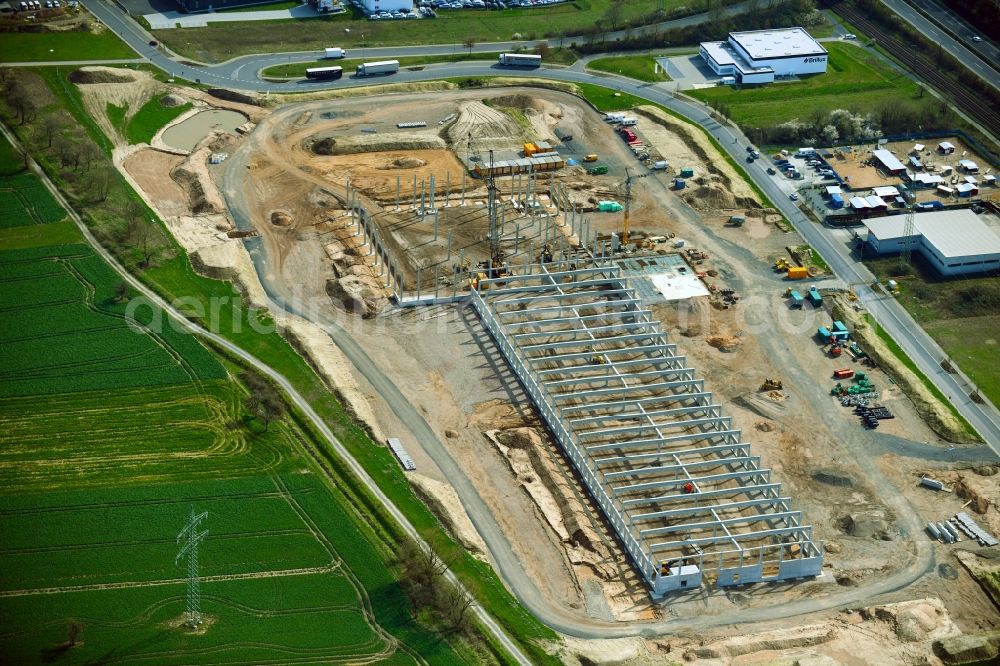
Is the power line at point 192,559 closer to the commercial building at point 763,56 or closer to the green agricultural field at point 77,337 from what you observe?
the green agricultural field at point 77,337

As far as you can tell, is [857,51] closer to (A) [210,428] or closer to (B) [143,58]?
(B) [143,58]

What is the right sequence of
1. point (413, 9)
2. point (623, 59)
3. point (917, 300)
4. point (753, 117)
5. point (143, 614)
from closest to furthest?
point (143, 614) → point (917, 300) → point (753, 117) → point (623, 59) → point (413, 9)

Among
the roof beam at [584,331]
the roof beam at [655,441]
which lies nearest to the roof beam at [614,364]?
the roof beam at [584,331]

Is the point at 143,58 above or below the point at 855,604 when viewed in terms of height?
above

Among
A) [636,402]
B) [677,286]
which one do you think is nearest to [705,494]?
[636,402]

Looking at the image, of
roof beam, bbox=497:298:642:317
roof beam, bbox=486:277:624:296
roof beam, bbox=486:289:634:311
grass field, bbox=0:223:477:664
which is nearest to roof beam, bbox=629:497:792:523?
grass field, bbox=0:223:477:664

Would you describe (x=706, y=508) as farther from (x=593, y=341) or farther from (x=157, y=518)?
(x=157, y=518)

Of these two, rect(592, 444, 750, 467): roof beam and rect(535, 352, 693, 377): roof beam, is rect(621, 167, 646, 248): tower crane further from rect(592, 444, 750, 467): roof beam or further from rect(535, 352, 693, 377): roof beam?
rect(592, 444, 750, 467): roof beam

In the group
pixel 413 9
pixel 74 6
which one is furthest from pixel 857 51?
pixel 74 6
